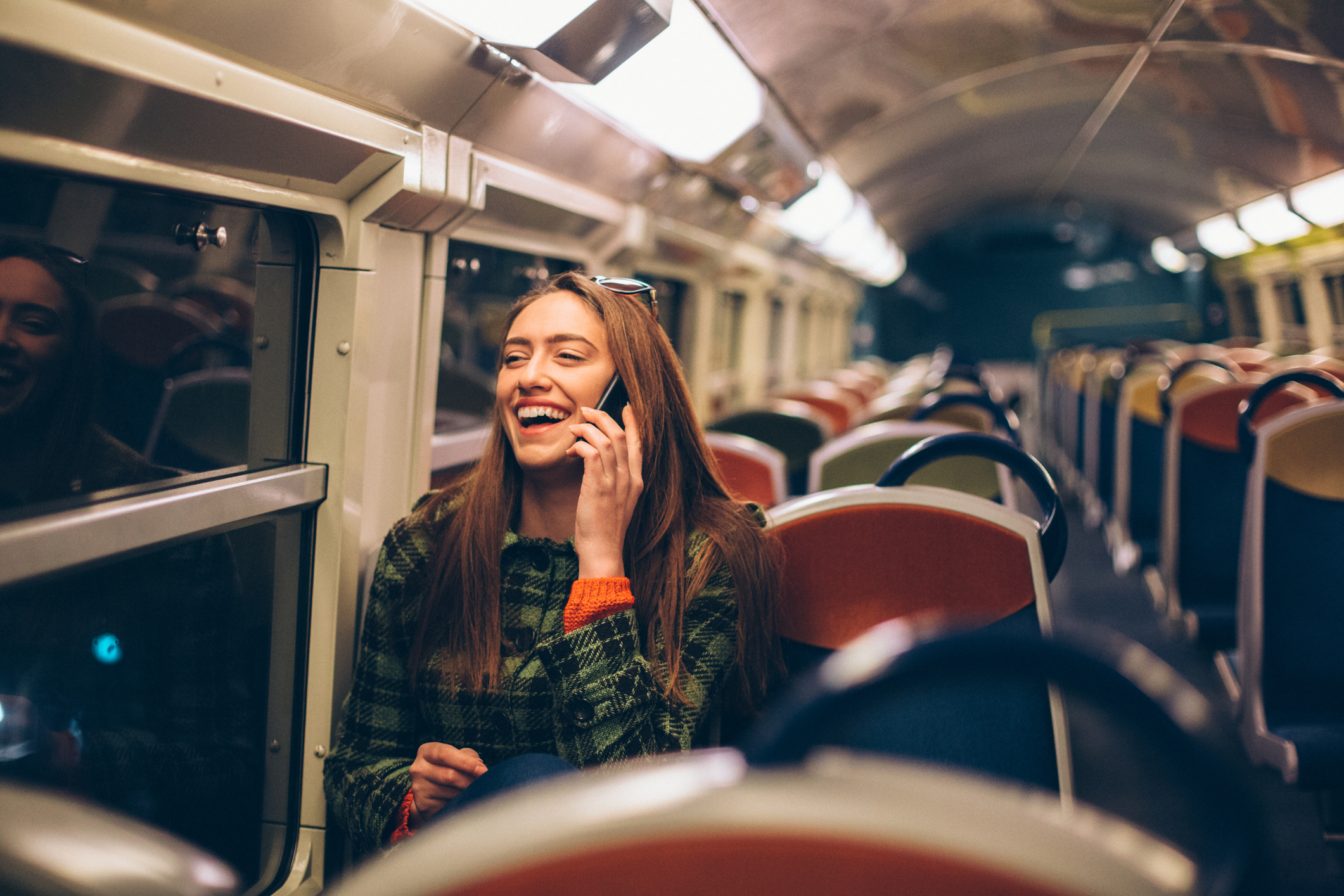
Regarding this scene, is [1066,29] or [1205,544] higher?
[1066,29]

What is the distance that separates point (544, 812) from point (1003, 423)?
114 inches

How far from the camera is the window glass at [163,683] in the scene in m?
1.61

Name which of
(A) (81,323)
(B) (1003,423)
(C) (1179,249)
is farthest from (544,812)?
(C) (1179,249)

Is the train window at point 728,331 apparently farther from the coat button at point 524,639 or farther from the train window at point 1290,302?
the train window at point 1290,302

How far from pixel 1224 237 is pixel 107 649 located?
36.4ft

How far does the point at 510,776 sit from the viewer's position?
1317mm

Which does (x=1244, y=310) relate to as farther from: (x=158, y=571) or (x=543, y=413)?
(x=158, y=571)

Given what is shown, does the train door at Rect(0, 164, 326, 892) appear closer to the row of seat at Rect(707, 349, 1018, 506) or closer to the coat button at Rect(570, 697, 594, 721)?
the coat button at Rect(570, 697, 594, 721)

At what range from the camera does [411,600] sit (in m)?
1.61

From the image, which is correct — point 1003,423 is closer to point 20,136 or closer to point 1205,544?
point 1205,544

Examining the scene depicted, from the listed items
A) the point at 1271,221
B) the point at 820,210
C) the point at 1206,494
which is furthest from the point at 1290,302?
the point at 1206,494

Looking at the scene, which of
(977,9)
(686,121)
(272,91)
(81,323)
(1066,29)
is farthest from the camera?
(1066,29)

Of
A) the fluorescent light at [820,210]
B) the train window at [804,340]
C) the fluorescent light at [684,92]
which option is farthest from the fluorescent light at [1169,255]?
the fluorescent light at [684,92]

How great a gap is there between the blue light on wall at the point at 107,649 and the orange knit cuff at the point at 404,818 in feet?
2.04
